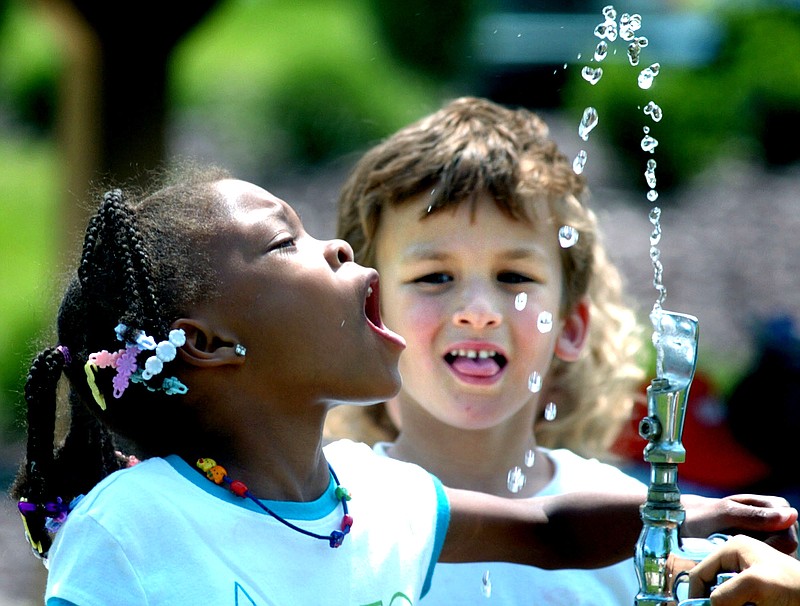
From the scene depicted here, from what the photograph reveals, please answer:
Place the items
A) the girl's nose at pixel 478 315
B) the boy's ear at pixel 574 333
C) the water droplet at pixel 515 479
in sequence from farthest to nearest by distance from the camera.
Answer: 1. the boy's ear at pixel 574 333
2. the water droplet at pixel 515 479
3. the girl's nose at pixel 478 315

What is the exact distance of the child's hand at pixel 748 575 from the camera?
1405 millimetres

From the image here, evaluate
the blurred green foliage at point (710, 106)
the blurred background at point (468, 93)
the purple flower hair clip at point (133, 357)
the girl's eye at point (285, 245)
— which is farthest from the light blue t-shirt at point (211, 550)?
the blurred green foliage at point (710, 106)

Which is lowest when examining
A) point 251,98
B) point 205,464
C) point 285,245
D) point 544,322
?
point 205,464

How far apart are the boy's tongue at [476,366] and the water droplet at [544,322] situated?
0.33ft

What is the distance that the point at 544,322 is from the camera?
218 cm

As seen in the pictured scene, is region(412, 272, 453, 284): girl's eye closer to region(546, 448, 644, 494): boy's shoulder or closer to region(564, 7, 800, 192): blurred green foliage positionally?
region(546, 448, 644, 494): boy's shoulder

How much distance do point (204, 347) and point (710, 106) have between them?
236 inches

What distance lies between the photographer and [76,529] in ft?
4.80

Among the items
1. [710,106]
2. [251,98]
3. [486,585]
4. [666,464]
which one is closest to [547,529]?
[486,585]

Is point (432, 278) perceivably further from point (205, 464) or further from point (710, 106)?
point (710, 106)

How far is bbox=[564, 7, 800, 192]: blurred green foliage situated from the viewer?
7031 mm

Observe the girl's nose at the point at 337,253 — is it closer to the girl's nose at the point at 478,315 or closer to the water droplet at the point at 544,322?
the girl's nose at the point at 478,315

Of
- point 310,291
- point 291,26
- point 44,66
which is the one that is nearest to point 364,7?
point 291,26

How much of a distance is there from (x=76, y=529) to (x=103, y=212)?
1.20ft
